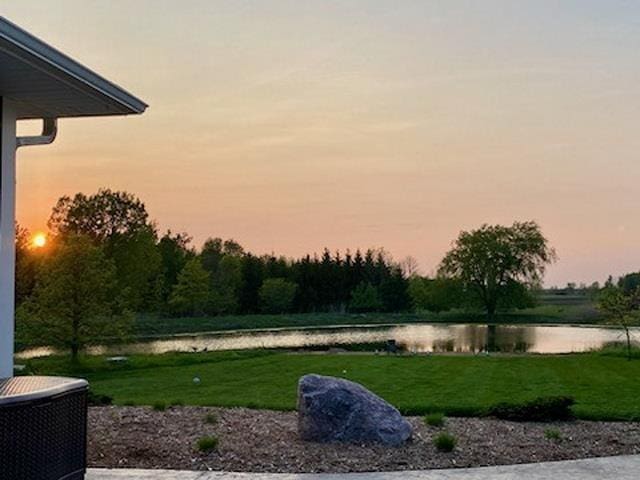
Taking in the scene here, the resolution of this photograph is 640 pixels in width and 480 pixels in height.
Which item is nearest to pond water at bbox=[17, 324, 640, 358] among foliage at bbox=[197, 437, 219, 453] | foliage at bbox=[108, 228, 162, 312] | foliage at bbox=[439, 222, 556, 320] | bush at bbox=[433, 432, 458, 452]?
foliage at bbox=[108, 228, 162, 312]

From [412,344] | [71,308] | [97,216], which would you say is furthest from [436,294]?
[71,308]

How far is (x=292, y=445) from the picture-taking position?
662 cm

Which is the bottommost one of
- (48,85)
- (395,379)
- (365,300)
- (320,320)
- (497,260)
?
(320,320)

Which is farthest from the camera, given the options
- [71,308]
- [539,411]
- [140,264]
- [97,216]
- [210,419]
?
[97,216]

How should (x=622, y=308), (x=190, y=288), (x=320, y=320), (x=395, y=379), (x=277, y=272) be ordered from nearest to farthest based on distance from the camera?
(x=395, y=379) < (x=622, y=308) < (x=190, y=288) < (x=320, y=320) < (x=277, y=272)

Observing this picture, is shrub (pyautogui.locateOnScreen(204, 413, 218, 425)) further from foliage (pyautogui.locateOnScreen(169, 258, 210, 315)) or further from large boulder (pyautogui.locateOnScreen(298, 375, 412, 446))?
foliage (pyautogui.locateOnScreen(169, 258, 210, 315))

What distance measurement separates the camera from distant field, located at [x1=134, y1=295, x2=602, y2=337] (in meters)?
43.1

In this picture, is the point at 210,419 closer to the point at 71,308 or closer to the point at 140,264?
the point at 71,308

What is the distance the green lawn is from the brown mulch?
1618 millimetres

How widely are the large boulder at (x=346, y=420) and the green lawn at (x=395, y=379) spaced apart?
8.79 ft

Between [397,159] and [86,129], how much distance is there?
7.04 metres

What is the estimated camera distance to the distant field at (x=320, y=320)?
1698 inches

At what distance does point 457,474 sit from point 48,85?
3969 millimetres

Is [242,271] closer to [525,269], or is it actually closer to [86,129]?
[525,269]
